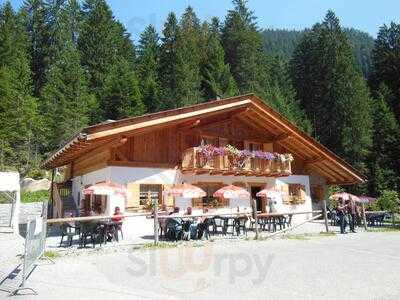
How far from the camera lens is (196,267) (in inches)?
397

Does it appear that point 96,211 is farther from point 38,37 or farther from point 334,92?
point 38,37

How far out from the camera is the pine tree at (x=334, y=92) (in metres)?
45.9

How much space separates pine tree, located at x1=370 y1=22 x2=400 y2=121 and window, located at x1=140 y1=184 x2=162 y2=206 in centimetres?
4119

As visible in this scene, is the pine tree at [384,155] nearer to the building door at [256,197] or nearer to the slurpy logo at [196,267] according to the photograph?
the building door at [256,197]

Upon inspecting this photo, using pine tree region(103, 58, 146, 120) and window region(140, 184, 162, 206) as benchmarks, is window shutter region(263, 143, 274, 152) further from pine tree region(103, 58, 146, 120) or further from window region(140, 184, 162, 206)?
pine tree region(103, 58, 146, 120)

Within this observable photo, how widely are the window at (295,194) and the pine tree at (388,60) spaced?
32579 mm

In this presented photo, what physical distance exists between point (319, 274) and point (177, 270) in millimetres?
2945

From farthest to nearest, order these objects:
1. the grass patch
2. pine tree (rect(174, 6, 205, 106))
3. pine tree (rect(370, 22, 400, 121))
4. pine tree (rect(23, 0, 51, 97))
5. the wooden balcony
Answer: pine tree (rect(370, 22, 400, 121))
pine tree (rect(23, 0, 51, 97))
pine tree (rect(174, 6, 205, 106))
the wooden balcony
the grass patch

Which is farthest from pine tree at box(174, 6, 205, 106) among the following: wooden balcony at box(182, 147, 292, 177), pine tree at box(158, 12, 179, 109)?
wooden balcony at box(182, 147, 292, 177)

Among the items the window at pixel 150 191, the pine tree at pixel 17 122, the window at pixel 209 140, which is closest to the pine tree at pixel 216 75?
the pine tree at pixel 17 122

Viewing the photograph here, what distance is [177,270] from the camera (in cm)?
977

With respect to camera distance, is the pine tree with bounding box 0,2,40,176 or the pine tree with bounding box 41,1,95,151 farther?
the pine tree with bounding box 41,1,95,151

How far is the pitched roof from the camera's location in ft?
57.6

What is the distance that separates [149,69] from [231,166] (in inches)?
1318
